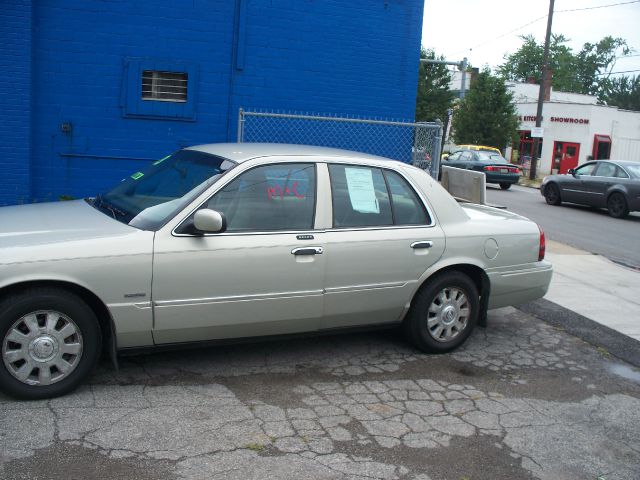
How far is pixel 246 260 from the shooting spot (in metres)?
4.69

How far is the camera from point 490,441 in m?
4.21

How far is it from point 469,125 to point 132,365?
35.8 metres

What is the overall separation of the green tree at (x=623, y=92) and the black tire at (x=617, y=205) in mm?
75750

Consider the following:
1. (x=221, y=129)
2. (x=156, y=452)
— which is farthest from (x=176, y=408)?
(x=221, y=129)

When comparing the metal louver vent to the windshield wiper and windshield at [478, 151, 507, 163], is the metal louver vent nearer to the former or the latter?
the windshield wiper

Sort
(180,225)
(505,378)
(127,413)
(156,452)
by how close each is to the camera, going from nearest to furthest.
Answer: (156,452) → (127,413) → (180,225) → (505,378)

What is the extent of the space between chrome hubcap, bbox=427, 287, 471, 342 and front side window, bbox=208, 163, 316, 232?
135cm

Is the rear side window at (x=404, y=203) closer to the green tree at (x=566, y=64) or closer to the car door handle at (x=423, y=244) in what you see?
the car door handle at (x=423, y=244)

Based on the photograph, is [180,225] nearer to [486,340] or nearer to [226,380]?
[226,380]

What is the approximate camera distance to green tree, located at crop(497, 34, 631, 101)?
83938 millimetres

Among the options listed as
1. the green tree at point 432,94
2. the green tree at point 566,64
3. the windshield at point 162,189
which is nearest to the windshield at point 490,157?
the green tree at point 432,94

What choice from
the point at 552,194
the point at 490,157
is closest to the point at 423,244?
the point at 552,194

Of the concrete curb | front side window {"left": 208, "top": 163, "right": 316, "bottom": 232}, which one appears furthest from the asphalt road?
front side window {"left": 208, "top": 163, "right": 316, "bottom": 232}

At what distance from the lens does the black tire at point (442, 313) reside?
18.2 feet
